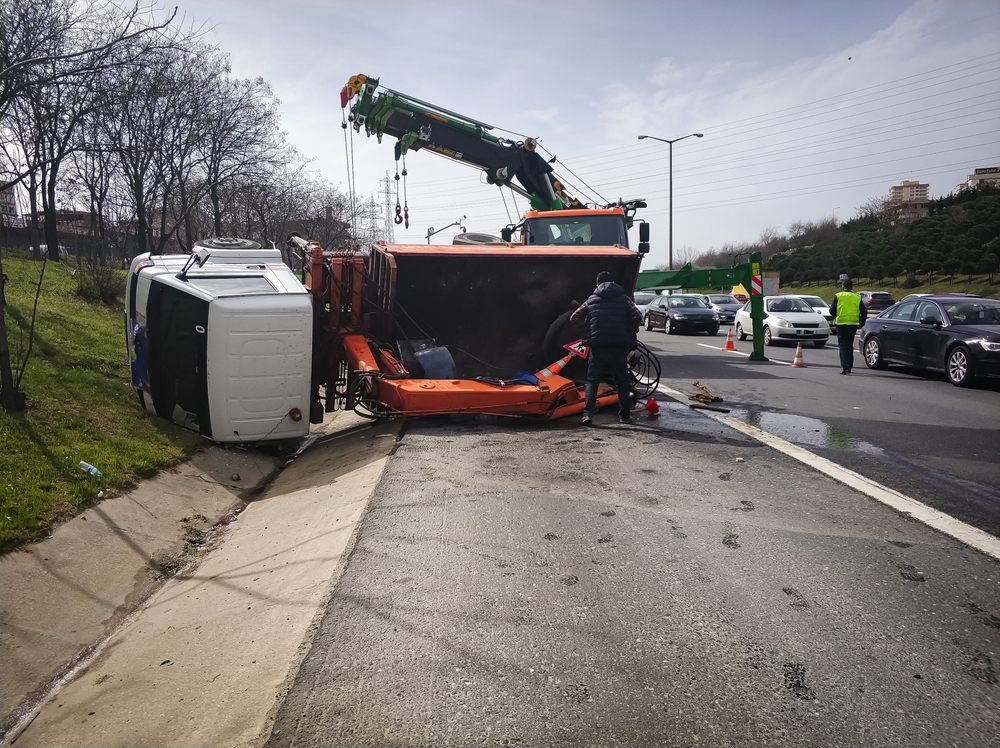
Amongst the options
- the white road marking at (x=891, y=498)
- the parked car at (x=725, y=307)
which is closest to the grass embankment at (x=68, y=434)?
the white road marking at (x=891, y=498)

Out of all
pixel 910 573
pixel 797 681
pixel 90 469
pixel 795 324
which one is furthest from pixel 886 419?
pixel 795 324

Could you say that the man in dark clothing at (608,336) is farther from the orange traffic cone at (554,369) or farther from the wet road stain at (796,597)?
the wet road stain at (796,597)

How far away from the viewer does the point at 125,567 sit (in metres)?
5.09

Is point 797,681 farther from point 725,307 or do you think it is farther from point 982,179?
point 982,179

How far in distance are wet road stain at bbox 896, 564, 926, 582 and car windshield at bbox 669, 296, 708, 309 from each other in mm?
22173

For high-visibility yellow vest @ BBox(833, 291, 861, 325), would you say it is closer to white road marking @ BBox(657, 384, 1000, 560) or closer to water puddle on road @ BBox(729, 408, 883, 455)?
water puddle on road @ BBox(729, 408, 883, 455)

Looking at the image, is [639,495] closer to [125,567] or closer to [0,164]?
[125,567]

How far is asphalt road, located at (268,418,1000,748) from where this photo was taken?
271cm

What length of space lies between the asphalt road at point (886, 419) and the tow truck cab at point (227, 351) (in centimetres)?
503

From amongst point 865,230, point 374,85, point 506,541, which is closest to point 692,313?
point 374,85

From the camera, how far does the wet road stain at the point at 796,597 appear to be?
3574mm

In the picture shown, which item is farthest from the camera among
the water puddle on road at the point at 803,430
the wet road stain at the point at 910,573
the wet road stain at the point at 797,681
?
the water puddle on road at the point at 803,430

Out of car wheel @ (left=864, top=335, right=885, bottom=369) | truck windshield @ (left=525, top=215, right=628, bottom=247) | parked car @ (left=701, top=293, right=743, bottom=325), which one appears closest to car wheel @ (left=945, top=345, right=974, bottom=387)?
car wheel @ (left=864, top=335, right=885, bottom=369)

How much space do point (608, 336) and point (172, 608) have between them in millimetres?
5104
